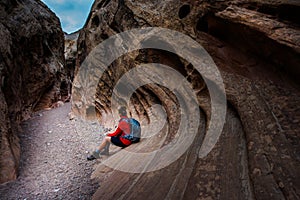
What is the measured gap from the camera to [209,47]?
17.1 feet

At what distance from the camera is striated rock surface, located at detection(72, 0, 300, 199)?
9.42 feet

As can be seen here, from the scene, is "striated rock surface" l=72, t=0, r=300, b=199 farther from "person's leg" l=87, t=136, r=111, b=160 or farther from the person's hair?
the person's hair

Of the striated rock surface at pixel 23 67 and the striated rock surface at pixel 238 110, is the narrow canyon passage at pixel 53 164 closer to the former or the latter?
the striated rock surface at pixel 23 67

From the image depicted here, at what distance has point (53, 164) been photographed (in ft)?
20.1

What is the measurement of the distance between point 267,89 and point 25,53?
1354 cm

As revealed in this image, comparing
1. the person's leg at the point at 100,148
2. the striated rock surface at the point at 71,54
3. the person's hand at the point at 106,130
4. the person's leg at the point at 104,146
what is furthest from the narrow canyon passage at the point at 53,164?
the striated rock surface at the point at 71,54

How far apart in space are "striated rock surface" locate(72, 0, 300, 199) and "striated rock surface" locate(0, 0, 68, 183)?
330cm

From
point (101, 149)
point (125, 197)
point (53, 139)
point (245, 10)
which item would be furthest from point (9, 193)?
point (245, 10)

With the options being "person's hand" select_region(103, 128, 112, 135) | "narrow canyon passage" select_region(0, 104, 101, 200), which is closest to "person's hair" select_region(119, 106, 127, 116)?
"narrow canyon passage" select_region(0, 104, 101, 200)

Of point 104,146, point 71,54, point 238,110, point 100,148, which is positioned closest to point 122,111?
point 104,146

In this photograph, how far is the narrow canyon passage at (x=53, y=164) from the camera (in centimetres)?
454

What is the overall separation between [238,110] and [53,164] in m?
5.57

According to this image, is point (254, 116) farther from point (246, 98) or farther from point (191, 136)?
point (191, 136)

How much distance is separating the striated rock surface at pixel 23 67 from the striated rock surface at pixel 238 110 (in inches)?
130
